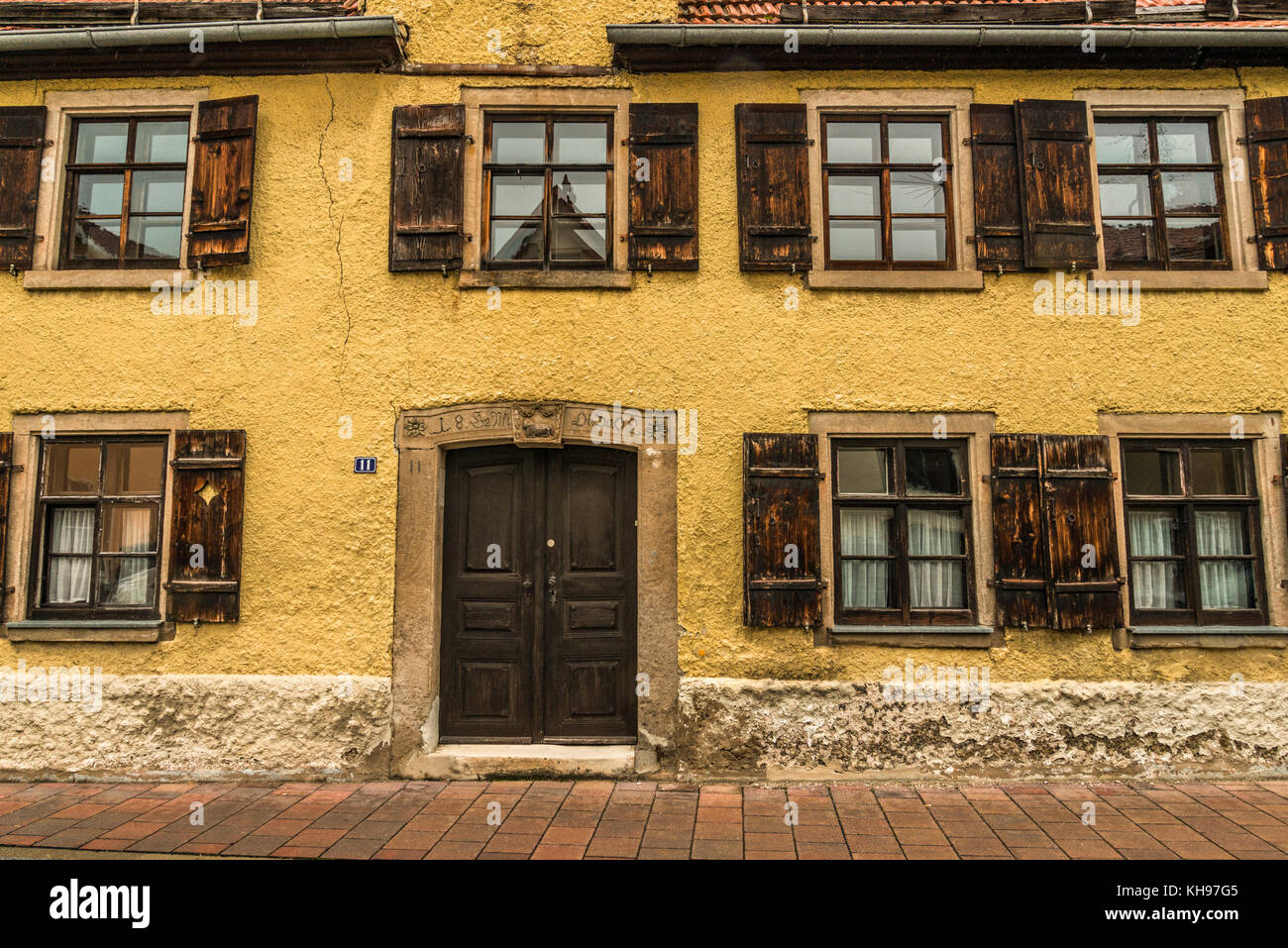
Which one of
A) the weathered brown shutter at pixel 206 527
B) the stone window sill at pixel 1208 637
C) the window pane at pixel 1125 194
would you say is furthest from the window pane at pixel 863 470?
the weathered brown shutter at pixel 206 527

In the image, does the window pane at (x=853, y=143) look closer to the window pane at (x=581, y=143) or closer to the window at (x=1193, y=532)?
the window pane at (x=581, y=143)

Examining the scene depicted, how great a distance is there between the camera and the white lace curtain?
20.3 feet

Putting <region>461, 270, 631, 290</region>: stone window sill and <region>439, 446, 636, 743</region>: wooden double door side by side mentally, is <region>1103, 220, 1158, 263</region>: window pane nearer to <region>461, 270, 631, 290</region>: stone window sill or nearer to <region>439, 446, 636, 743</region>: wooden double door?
<region>461, 270, 631, 290</region>: stone window sill

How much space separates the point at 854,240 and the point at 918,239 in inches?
20.5

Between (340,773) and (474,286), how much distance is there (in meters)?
3.83

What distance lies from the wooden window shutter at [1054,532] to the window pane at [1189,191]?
213cm

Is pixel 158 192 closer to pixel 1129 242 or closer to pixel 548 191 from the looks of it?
pixel 548 191

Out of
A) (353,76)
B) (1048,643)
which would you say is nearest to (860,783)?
(1048,643)

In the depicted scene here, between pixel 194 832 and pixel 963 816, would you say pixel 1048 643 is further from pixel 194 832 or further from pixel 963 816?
pixel 194 832

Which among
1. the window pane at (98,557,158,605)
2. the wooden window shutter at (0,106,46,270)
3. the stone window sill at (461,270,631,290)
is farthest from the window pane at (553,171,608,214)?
the window pane at (98,557,158,605)

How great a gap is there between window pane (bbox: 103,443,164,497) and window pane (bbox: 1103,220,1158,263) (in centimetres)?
774

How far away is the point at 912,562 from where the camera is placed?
621cm

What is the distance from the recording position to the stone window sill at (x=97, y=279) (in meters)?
6.36

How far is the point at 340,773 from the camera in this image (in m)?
5.96
